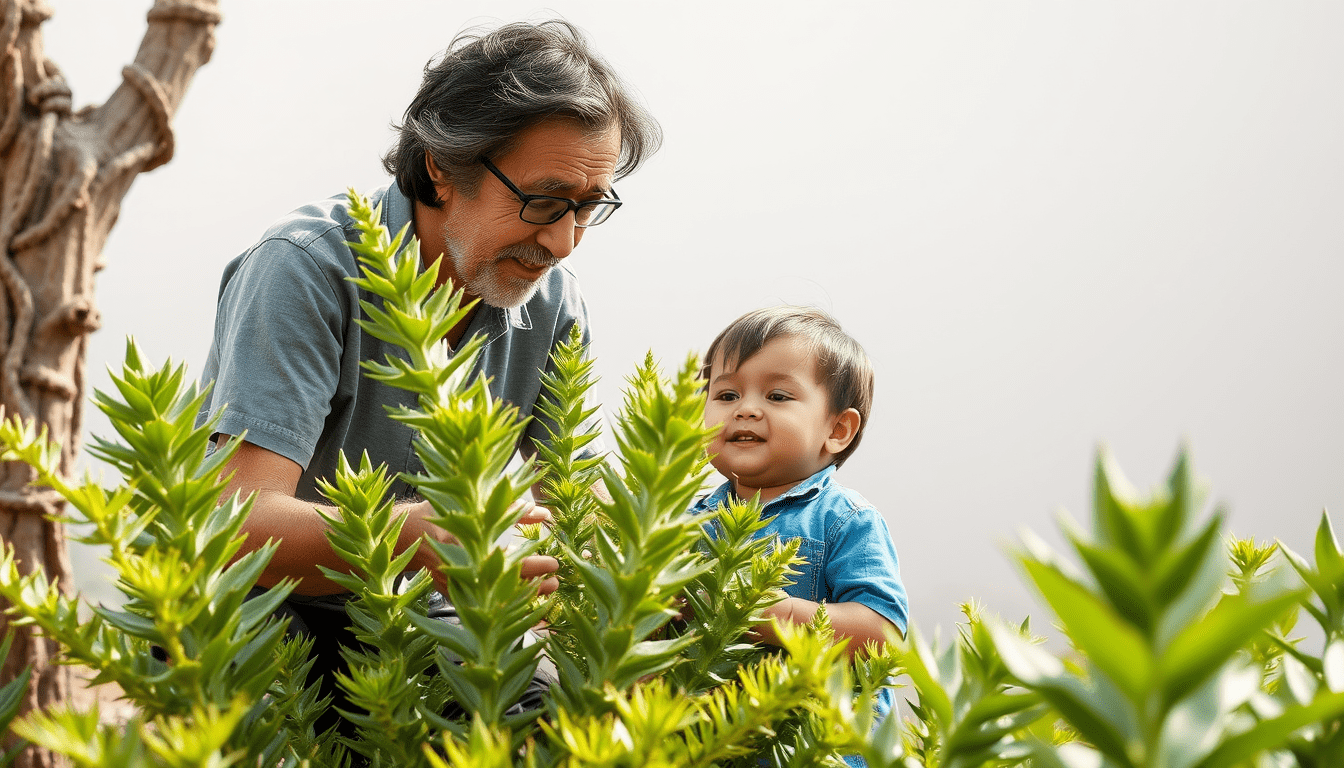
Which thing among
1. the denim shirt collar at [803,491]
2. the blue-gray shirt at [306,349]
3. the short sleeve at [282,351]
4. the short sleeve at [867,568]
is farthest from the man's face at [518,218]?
the short sleeve at [867,568]

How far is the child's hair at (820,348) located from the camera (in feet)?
4.94

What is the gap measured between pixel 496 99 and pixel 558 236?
0.93 feet

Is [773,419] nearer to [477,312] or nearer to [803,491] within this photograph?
[803,491]

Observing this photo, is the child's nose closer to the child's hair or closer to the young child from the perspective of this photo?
the young child

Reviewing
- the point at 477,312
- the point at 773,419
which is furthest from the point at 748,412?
the point at 477,312

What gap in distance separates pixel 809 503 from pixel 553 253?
65 centimetres

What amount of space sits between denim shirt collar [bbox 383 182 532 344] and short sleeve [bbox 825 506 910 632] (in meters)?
0.76

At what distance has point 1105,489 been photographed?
0.40ft

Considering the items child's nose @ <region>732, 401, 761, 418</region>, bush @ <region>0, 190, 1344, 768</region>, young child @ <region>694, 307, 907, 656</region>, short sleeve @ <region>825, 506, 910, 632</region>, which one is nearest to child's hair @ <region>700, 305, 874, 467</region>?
young child @ <region>694, 307, 907, 656</region>

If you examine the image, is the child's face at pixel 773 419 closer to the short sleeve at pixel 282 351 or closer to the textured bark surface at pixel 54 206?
the short sleeve at pixel 282 351

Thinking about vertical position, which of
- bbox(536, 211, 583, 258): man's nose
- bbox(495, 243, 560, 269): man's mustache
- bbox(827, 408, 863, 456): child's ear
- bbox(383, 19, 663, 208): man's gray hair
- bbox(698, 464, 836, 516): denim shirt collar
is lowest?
bbox(698, 464, 836, 516): denim shirt collar

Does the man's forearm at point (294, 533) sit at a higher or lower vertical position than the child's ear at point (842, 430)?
lower

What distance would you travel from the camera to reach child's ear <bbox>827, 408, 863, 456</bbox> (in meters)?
1.54

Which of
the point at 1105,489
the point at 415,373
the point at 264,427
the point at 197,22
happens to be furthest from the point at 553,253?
the point at 1105,489
